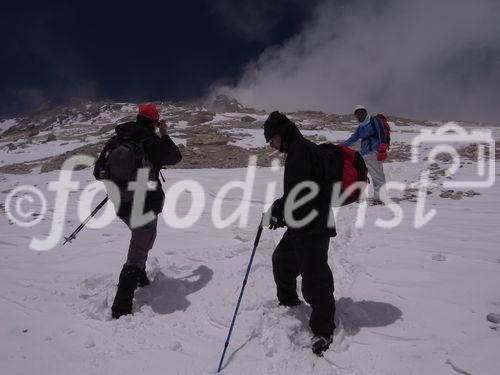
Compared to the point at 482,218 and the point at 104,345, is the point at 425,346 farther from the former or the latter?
the point at 482,218

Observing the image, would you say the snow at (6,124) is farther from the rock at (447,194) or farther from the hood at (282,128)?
the hood at (282,128)

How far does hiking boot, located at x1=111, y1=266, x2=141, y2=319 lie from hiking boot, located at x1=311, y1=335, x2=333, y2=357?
7.01ft

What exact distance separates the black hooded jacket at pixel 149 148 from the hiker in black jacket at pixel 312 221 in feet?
4.50

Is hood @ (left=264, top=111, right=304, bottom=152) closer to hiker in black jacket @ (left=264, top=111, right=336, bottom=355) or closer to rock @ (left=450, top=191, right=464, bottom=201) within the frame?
hiker in black jacket @ (left=264, top=111, right=336, bottom=355)

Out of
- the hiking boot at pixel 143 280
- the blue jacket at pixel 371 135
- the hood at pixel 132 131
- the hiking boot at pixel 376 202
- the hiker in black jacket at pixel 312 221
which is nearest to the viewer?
the hiker in black jacket at pixel 312 221

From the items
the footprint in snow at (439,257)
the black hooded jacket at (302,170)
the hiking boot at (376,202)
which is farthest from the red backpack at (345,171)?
the hiking boot at (376,202)

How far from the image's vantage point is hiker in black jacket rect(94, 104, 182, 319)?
4.70 m

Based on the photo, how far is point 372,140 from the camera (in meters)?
8.62

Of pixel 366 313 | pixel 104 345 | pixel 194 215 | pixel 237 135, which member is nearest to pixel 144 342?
pixel 104 345

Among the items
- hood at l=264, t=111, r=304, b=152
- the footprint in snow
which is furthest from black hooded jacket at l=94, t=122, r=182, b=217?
the footprint in snow

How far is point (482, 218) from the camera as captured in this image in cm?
749

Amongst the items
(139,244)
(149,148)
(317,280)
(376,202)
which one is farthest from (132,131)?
(376,202)

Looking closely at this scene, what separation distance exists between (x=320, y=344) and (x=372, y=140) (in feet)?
18.8

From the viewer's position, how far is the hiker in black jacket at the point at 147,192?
470 cm
